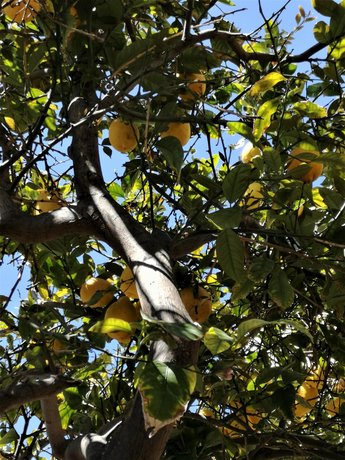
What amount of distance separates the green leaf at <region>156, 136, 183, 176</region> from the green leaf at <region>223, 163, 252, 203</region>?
0.14 metres

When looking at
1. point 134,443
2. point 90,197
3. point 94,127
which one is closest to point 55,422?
point 90,197

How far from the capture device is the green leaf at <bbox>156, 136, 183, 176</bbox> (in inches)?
50.4

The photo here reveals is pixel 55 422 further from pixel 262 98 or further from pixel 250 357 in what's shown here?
pixel 262 98

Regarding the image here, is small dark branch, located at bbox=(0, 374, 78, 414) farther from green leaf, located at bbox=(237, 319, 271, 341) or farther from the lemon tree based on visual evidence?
green leaf, located at bbox=(237, 319, 271, 341)

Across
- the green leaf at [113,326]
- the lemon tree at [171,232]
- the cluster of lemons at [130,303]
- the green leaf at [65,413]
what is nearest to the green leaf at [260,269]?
the lemon tree at [171,232]

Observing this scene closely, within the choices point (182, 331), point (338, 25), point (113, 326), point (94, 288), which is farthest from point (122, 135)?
point (182, 331)

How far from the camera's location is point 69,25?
134 centimetres

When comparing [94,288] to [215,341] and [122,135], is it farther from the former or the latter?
[215,341]

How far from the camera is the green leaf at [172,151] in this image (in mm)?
1279

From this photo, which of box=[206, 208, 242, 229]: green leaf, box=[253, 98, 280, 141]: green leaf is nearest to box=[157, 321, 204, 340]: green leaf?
box=[206, 208, 242, 229]: green leaf

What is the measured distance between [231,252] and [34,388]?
0.58m

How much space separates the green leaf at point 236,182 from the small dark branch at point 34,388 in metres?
0.60

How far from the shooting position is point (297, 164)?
1.57m

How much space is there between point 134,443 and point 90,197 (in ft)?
2.22
